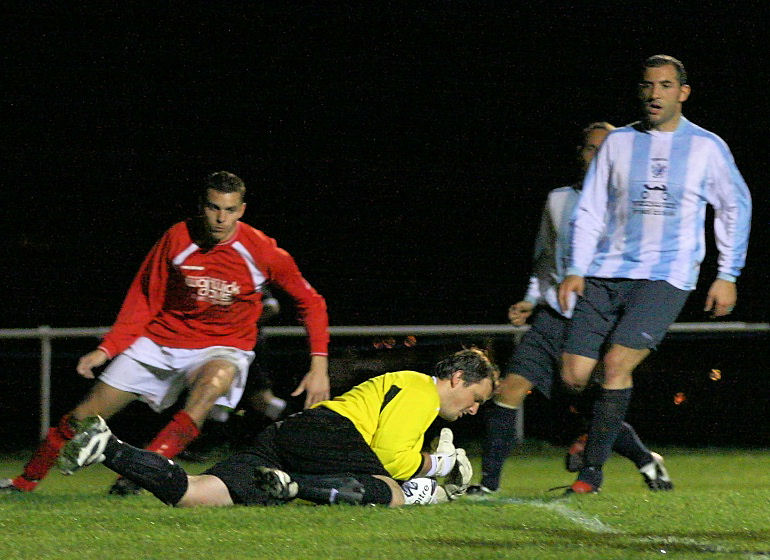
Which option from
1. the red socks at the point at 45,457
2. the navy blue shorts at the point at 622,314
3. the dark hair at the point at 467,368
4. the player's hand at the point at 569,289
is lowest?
the red socks at the point at 45,457

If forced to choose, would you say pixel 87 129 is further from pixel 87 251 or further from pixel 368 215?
pixel 368 215

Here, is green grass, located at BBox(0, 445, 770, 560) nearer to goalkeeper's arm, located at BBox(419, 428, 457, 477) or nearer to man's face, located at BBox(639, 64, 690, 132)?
goalkeeper's arm, located at BBox(419, 428, 457, 477)

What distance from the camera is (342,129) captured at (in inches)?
837

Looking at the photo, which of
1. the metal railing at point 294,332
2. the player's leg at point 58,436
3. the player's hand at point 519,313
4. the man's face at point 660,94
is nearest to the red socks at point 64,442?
the player's leg at point 58,436

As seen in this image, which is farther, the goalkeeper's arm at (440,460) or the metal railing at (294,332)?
the metal railing at (294,332)

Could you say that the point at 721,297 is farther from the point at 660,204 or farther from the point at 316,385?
the point at 316,385

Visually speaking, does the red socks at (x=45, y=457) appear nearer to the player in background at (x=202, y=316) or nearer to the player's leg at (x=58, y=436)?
the player's leg at (x=58, y=436)

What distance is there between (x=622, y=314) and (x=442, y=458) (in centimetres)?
111

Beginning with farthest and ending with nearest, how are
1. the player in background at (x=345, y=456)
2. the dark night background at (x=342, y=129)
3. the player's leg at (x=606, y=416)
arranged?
1. the dark night background at (x=342, y=129)
2. the player's leg at (x=606, y=416)
3. the player in background at (x=345, y=456)

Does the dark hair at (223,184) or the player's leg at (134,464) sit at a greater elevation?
the dark hair at (223,184)

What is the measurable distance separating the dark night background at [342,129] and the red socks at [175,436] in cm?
1196

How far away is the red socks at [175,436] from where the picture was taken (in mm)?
6195

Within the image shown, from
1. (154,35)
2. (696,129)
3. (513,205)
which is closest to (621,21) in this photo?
(513,205)

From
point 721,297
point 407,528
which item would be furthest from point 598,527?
point 721,297
